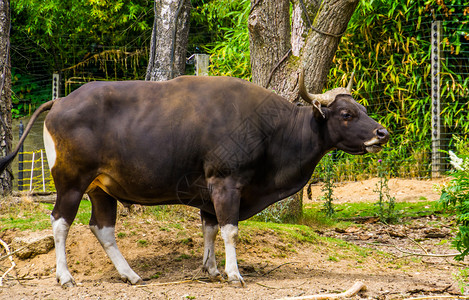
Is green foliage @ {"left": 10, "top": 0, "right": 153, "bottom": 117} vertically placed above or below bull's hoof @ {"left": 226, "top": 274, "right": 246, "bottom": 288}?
above

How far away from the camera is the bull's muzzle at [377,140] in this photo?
486 cm

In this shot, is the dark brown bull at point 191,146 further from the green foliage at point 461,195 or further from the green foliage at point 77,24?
the green foliage at point 77,24

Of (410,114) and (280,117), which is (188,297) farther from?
(410,114)

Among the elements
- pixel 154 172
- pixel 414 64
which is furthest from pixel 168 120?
pixel 414 64

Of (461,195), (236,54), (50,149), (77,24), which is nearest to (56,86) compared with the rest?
(236,54)

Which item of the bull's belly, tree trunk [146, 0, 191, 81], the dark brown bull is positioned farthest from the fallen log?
tree trunk [146, 0, 191, 81]

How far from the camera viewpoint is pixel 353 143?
5.01 meters

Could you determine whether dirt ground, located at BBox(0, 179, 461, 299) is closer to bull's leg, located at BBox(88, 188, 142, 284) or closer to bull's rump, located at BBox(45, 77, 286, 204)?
bull's leg, located at BBox(88, 188, 142, 284)

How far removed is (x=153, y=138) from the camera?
4816 mm

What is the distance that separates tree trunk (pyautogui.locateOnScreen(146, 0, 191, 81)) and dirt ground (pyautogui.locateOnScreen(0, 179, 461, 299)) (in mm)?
1575

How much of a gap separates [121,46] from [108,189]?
11619mm

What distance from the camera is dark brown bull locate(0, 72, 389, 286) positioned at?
15.6 ft

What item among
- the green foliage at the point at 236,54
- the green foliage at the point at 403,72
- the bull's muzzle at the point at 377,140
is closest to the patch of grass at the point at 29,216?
the bull's muzzle at the point at 377,140

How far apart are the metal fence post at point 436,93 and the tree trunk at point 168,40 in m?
5.95
